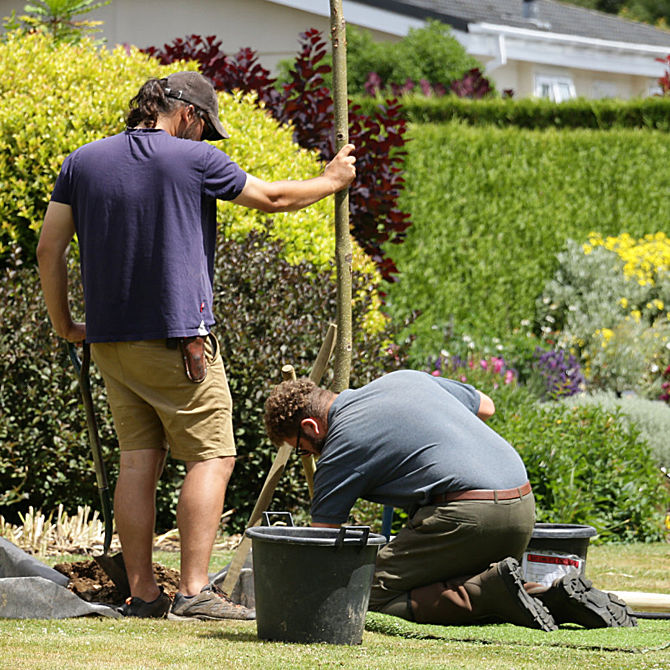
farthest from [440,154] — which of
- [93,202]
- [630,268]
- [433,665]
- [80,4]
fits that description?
[433,665]

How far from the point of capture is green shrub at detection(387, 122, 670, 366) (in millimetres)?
10234

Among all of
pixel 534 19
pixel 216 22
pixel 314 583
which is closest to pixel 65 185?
pixel 314 583

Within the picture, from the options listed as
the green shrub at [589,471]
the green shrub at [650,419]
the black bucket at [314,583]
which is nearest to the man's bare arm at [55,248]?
the black bucket at [314,583]

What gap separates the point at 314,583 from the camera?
11.8 ft

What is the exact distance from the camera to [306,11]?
13.7 meters

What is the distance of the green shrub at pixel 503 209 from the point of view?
33.6 feet

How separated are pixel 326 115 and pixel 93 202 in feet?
15.5

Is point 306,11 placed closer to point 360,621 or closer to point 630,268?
point 630,268

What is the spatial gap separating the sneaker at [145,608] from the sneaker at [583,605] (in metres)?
1.39

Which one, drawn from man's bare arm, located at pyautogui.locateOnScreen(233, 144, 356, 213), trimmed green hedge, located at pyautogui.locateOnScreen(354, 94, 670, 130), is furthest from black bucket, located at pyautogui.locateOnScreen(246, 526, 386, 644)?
trimmed green hedge, located at pyautogui.locateOnScreen(354, 94, 670, 130)

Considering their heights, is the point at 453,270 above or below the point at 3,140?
below

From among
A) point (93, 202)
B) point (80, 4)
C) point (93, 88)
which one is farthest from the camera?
point (80, 4)

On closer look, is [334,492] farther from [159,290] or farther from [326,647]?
[159,290]

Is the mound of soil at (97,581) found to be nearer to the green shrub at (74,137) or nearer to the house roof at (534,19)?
the green shrub at (74,137)
